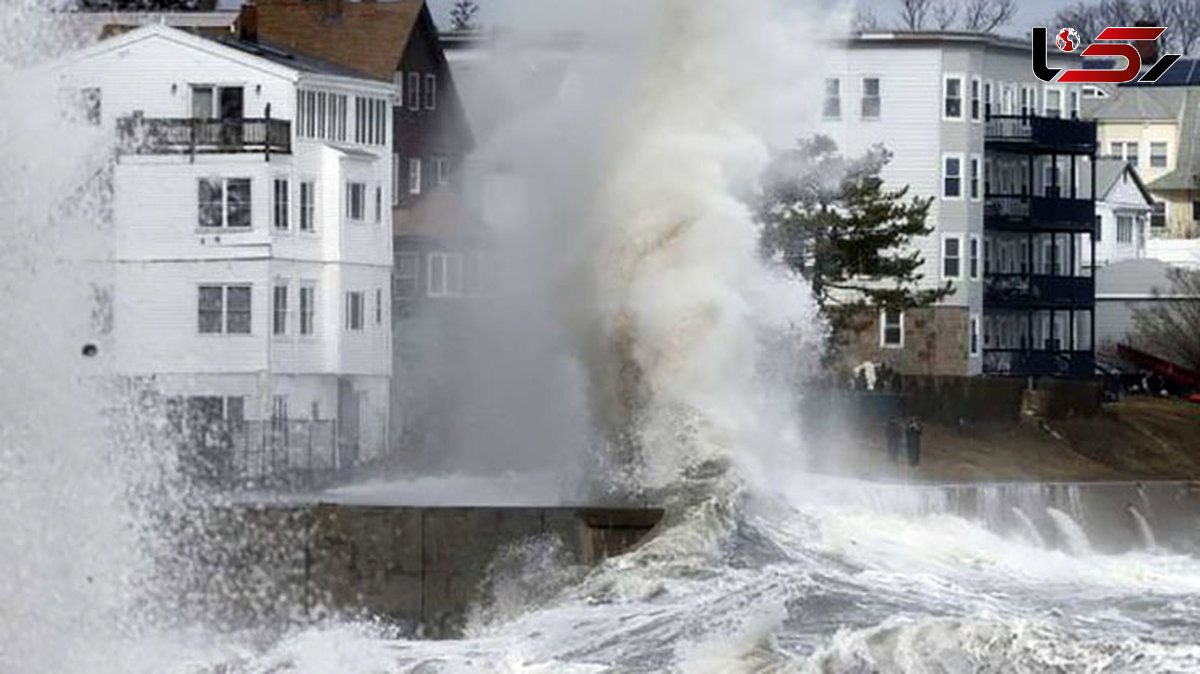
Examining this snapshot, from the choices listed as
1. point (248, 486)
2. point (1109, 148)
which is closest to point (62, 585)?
point (248, 486)

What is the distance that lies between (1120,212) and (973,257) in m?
24.1

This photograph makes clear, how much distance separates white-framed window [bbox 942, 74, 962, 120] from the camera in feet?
275

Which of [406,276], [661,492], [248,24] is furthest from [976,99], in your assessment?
[661,492]

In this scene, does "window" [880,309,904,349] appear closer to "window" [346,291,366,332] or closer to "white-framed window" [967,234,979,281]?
"white-framed window" [967,234,979,281]

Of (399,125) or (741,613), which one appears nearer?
(741,613)

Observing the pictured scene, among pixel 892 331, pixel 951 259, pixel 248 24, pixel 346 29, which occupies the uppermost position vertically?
pixel 346 29

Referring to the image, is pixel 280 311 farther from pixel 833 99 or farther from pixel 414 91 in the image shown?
pixel 833 99

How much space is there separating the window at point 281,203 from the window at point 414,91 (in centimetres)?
970

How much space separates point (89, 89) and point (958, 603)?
29.0 meters

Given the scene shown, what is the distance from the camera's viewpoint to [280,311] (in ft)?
216

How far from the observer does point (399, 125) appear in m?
75.3

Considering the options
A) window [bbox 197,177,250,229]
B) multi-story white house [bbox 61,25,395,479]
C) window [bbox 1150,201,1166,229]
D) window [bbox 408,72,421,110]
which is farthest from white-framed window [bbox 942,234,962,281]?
window [bbox 1150,201,1166,229]

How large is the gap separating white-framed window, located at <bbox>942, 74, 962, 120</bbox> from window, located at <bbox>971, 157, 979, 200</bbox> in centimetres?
127

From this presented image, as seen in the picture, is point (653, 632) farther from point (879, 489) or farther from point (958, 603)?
point (879, 489)
